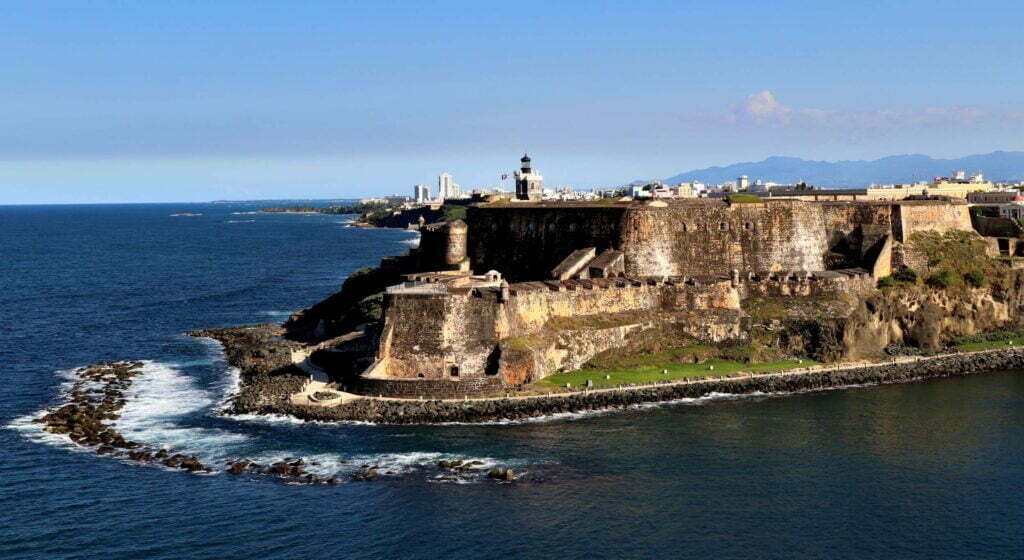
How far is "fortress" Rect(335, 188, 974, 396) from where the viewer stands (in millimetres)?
55438

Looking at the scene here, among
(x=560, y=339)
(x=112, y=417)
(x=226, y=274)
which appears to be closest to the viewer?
→ (x=112, y=417)

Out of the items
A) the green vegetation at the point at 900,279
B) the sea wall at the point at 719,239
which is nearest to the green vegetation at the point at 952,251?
the green vegetation at the point at 900,279

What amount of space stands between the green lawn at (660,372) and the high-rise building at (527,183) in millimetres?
30076

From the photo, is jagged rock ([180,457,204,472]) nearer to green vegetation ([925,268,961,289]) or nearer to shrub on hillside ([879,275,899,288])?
shrub on hillside ([879,275,899,288])

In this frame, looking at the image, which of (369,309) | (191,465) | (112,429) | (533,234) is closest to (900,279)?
(533,234)

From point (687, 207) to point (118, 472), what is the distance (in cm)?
4202

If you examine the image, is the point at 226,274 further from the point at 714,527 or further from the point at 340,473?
the point at 714,527

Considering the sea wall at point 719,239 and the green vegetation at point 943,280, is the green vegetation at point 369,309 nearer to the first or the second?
the sea wall at point 719,239

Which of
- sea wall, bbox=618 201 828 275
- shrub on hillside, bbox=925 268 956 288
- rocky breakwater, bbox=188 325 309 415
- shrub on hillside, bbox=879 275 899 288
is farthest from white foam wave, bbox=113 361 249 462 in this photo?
shrub on hillside, bbox=925 268 956 288

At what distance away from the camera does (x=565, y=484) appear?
138ft

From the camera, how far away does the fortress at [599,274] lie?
55438mm

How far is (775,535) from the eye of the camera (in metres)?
37.2

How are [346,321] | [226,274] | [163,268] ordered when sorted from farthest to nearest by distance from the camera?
[163,268]
[226,274]
[346,321]

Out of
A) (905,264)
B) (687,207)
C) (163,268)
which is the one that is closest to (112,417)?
(687,207)
